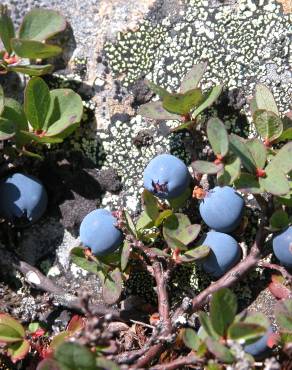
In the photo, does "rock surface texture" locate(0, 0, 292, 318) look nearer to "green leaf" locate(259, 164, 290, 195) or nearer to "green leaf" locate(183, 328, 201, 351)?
"green leaf" locate(259, 164, 290, 195)

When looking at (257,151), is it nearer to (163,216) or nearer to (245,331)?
(163,216)

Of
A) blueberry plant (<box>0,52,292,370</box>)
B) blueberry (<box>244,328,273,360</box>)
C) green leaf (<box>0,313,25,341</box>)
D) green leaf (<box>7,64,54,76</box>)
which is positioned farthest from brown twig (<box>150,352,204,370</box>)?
green leaf (<box>7,64,54,76</box>)

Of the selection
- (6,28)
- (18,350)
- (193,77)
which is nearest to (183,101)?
(193,77)

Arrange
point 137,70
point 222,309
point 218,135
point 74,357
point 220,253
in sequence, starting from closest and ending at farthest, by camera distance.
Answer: point 74,357
point 222,309
point 218,135
point 220,253
point 137,70

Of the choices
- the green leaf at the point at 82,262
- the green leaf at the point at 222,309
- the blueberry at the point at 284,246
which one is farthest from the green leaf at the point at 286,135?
the green leaf at the point at 82,262

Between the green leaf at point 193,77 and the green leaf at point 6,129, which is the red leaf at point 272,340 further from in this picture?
the green leaf at point 6,129

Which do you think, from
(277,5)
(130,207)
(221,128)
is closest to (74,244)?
(130,207)
